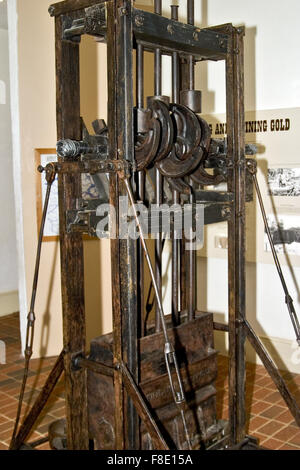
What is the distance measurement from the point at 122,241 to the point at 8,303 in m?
3.95

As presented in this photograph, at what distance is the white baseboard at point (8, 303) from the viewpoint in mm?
5898

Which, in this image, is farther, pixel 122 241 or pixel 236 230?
pixel 236 230

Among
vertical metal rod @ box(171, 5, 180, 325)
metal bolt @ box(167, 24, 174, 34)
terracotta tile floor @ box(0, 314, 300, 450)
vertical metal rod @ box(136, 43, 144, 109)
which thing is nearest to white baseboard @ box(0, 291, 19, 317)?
terracotta tile floor @ box(0, 314, 300, 450)

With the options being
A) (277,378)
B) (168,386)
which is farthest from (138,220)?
(277,378)

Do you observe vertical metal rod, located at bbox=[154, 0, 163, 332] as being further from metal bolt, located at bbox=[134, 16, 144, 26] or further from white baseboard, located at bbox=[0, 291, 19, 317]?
white baseboard, located at bbox=[0, 291, 19, 317]

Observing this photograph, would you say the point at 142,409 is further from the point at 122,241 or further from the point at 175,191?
the point at 175,191

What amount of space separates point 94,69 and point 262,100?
136 cm

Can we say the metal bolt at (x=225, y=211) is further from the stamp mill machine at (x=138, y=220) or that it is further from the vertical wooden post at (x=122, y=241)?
the vertical wooden post at (x=122, y=241)

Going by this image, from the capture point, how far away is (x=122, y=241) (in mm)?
2291

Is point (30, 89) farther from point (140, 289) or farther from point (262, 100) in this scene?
point (140, 289)

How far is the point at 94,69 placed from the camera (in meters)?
4.60

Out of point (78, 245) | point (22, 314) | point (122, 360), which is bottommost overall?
point (22, 314)

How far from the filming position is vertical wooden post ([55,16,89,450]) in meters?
2.52

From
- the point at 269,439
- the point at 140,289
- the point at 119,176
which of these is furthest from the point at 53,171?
the point at 269,439
